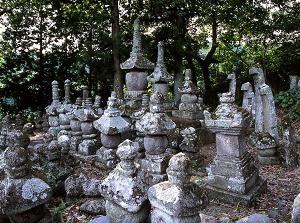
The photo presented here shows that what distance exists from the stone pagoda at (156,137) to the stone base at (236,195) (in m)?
0.84

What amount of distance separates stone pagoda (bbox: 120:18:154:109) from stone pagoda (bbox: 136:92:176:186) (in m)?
3.43

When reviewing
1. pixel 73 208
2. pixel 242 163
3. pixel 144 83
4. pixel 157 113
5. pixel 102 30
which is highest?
pixel 102 30

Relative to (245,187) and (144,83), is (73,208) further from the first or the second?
(144,83)

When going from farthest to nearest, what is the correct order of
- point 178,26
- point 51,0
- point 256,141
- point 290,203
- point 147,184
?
point 178,26 < point 51,0 < point 256,141 < point 290,203 < point 147,184

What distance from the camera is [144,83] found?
9633 millimetres

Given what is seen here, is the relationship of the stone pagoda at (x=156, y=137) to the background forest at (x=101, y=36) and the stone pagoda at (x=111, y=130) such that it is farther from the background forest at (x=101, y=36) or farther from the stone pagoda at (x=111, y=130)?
the background forest at (x=101, y=36)

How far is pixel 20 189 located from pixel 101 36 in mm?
11953

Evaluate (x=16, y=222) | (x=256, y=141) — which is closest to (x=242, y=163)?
(x=256, y=141)

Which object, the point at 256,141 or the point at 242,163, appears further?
the point at 256,141

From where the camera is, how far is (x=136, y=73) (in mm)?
9438

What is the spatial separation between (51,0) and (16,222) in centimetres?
1314

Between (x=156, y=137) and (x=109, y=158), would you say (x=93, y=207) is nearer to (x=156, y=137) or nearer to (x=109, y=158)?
(x=156, y=137)

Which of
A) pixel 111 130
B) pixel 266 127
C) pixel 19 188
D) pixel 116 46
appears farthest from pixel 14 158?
pixel 116 46

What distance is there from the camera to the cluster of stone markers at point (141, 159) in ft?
11.1
